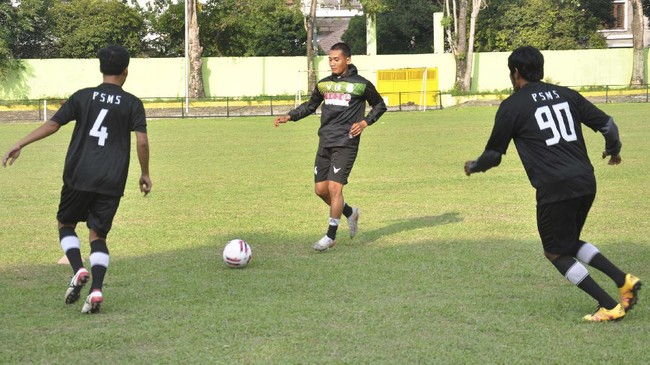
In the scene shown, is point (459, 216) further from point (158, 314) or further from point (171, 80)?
point (171, 80)

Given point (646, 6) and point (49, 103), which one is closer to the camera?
point (49, 103)

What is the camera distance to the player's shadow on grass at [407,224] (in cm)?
1078

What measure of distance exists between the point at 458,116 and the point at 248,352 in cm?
3336

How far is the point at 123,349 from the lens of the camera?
589cm

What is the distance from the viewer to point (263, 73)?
5412cm

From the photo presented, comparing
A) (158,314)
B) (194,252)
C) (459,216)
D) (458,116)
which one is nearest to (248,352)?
(158,314)

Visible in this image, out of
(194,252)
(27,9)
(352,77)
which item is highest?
(27,9)

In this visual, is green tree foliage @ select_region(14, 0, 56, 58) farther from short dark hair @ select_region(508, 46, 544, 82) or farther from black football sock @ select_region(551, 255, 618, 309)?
black football sock @ select_region(551, 255, 618, 309)

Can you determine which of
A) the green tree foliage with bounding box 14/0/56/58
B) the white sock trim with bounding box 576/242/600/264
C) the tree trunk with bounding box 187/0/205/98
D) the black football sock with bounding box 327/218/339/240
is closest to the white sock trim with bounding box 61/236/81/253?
the black football sock with bounding box 327/218/339/240

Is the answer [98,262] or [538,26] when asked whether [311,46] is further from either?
[98,262]

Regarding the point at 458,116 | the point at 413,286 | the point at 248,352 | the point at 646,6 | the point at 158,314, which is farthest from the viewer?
the point at 646,6

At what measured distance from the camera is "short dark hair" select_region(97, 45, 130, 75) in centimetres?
720

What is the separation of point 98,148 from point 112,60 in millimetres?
652

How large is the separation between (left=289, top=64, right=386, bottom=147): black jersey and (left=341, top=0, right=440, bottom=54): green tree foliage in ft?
172
